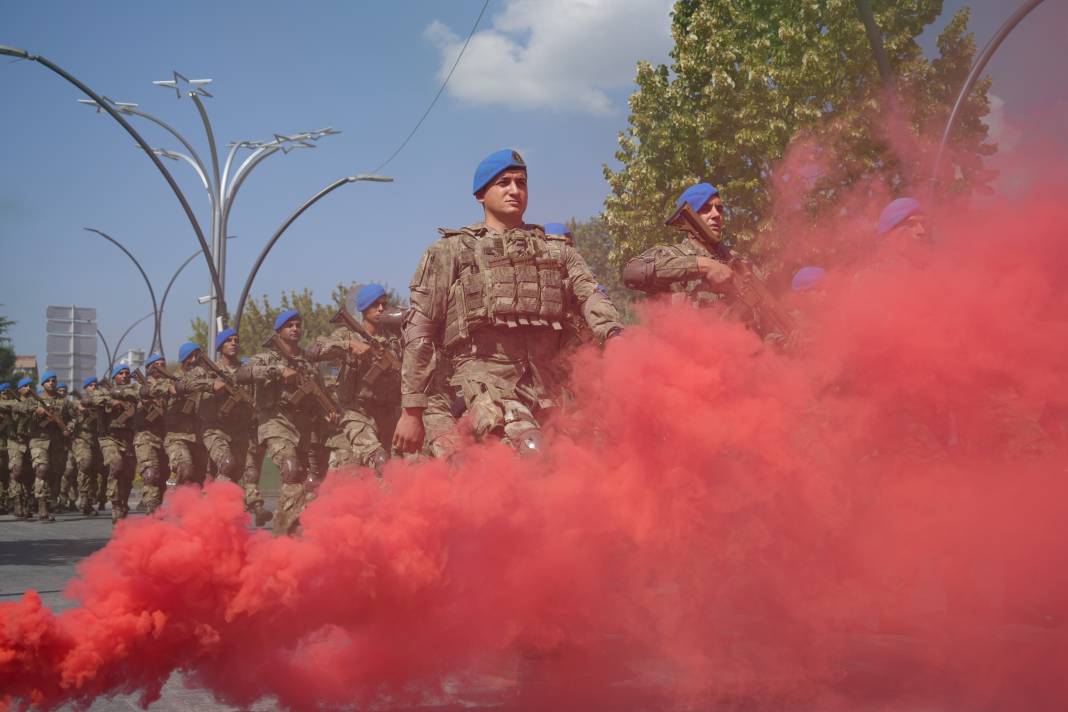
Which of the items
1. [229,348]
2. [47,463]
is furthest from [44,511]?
[229,348]

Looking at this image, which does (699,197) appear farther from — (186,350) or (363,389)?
(186,350)

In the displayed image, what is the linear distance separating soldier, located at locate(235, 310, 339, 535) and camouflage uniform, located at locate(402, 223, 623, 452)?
226 inches

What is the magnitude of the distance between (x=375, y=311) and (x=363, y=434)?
1.43 meters

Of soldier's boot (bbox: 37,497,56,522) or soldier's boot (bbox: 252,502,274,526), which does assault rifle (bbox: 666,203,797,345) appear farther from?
soldier's boot (bbox: 37,497,56,522)

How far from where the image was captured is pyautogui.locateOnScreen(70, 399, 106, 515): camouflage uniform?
18.4 metres

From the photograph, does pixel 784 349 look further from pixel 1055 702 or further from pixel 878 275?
pixel 1055 702

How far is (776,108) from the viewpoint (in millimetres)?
18484

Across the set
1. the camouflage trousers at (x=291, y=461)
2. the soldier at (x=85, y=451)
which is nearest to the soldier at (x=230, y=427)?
the camouflage trousers at (x=291, y=461)

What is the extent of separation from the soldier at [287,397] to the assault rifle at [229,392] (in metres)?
1.73

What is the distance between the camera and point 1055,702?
3910 millimetres

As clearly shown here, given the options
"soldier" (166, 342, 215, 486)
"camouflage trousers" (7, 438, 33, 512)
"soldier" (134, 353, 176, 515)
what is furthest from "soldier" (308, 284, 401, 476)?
"camouflage trousers" (7, 438, 33, 512)

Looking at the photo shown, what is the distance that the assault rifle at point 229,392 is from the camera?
43.7 ft

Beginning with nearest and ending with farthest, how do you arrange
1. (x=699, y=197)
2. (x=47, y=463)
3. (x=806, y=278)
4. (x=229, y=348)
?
(x=699, y=197)
(x=806, y=278)
(x=229, y=348)
(x=47, y=463)

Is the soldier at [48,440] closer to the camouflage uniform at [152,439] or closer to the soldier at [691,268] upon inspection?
the camouflage uniform at [152,439]
